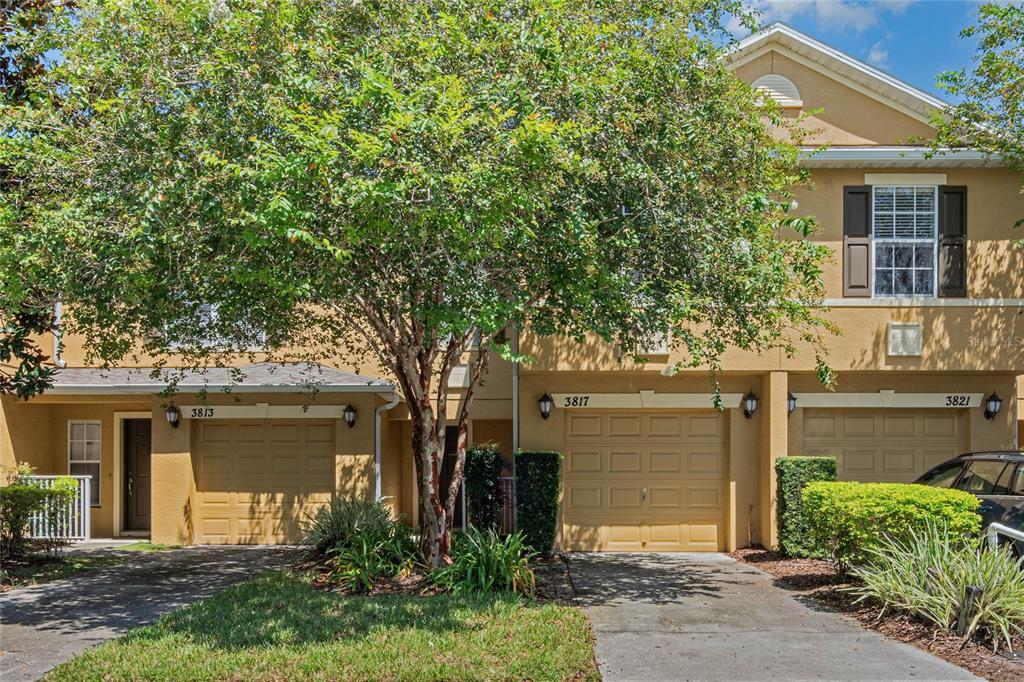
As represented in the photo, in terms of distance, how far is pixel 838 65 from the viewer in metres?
13.3

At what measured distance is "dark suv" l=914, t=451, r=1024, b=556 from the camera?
9883 mm

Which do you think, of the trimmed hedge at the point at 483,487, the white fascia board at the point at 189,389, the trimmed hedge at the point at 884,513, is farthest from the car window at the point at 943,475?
the white fascia board at the point at 189,389

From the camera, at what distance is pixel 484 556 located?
33.3 ft

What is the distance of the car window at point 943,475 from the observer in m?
11.2

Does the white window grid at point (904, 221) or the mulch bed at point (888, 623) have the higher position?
the white window grid at point (904, 221)

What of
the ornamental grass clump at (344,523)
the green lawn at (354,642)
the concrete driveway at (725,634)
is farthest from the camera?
the ornamental grass clump at (344,523)

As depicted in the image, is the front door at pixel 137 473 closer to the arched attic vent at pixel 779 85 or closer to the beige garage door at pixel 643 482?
the beige garage door at pixel 643 482

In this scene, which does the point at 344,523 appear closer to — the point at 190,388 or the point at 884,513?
the point at 190,388

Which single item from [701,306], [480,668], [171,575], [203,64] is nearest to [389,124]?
[203,64]

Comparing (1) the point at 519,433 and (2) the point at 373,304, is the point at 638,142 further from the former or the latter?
(1) the point at 519,433

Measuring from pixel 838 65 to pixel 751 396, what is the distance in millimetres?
5229

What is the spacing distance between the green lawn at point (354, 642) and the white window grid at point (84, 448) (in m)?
7.46

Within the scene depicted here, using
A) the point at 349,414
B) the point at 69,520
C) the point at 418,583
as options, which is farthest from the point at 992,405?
the point at 69,520

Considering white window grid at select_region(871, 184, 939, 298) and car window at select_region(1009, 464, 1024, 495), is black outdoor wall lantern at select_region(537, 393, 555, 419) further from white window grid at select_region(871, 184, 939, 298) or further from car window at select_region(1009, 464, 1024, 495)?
car window at select_region(1009, 464, 1024, 495)
